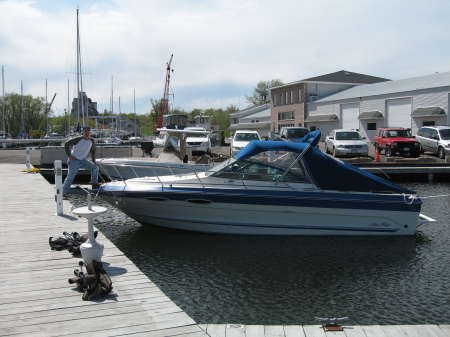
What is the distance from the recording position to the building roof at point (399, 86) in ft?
118

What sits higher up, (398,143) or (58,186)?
(398,143)

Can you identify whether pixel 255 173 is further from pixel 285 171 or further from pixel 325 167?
pixel 325 167

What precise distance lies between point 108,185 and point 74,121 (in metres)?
102

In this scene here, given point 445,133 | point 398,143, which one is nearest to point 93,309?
point 398,143

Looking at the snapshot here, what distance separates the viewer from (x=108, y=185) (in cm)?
1123

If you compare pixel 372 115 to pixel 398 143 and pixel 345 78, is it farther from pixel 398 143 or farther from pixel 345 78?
pixel 398 143

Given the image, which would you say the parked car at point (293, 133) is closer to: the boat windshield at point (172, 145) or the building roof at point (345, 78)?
the boat windshield at point (172, 145)

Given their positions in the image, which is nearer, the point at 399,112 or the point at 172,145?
the point at 172,145

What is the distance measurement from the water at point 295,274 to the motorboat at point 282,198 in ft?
1.07

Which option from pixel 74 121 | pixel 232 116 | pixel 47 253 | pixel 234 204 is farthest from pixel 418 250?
pixel 74 121

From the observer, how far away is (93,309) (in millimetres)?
4879

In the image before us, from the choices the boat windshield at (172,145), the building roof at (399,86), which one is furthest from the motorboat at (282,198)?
the building roof at (399,86)

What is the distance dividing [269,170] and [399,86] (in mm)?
34385

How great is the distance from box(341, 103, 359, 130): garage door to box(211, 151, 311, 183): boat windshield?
34.8 metres
